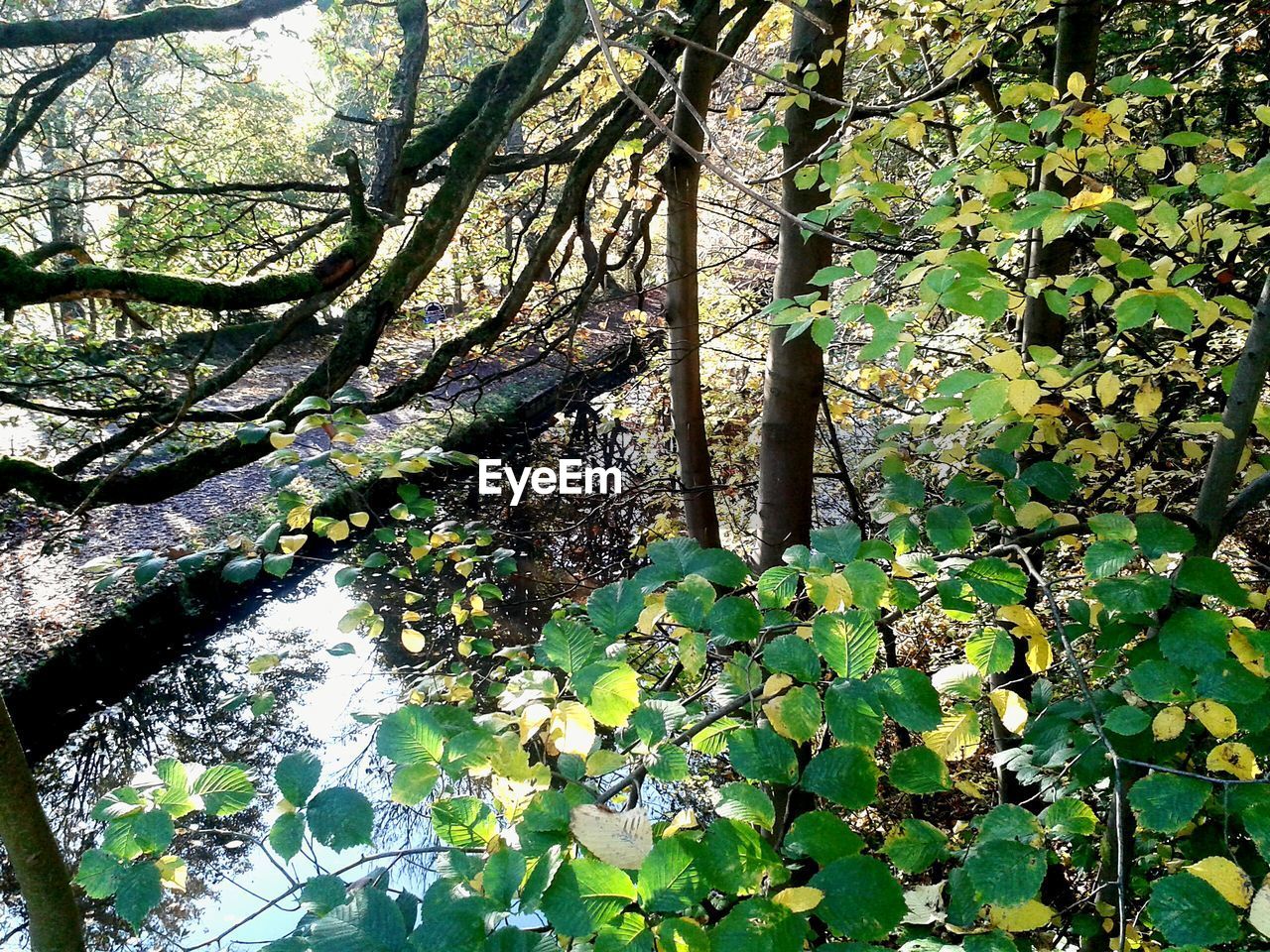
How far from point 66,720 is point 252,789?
686 cm

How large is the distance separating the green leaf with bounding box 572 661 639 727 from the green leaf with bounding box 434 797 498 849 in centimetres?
19

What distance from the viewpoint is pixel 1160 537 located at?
1.03 m

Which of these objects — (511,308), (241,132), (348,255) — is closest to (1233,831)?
(348,255)

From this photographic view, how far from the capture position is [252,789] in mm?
948

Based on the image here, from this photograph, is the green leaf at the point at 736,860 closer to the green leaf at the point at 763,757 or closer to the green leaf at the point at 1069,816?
the green leaf at the point at 763,757

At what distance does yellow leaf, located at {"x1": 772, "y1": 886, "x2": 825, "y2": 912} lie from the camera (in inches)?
28.0

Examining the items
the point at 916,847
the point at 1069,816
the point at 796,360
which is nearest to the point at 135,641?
the point at 796,360

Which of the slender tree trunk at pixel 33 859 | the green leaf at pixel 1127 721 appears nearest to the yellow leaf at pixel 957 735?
the green leaf at pixel 1127 721

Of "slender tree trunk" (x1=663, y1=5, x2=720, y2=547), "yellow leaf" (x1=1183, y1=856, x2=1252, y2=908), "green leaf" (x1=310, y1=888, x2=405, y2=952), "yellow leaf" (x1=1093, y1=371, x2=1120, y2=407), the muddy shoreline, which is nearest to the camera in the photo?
"green leaf" (x1=310, y1=888, x2=405, y2=952)

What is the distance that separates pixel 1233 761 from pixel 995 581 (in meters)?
0.37

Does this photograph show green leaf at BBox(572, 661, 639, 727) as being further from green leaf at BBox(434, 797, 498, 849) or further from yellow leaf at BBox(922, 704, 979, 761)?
yellow leaf at BBox(922, 704, 979, 761)

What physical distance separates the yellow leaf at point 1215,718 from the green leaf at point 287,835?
1.14 meters

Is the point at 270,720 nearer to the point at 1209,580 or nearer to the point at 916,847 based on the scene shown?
the point at 916,847

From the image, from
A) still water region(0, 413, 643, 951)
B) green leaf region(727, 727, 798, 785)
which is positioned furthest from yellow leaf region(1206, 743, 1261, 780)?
still water region(0, 413, 643, 951)
